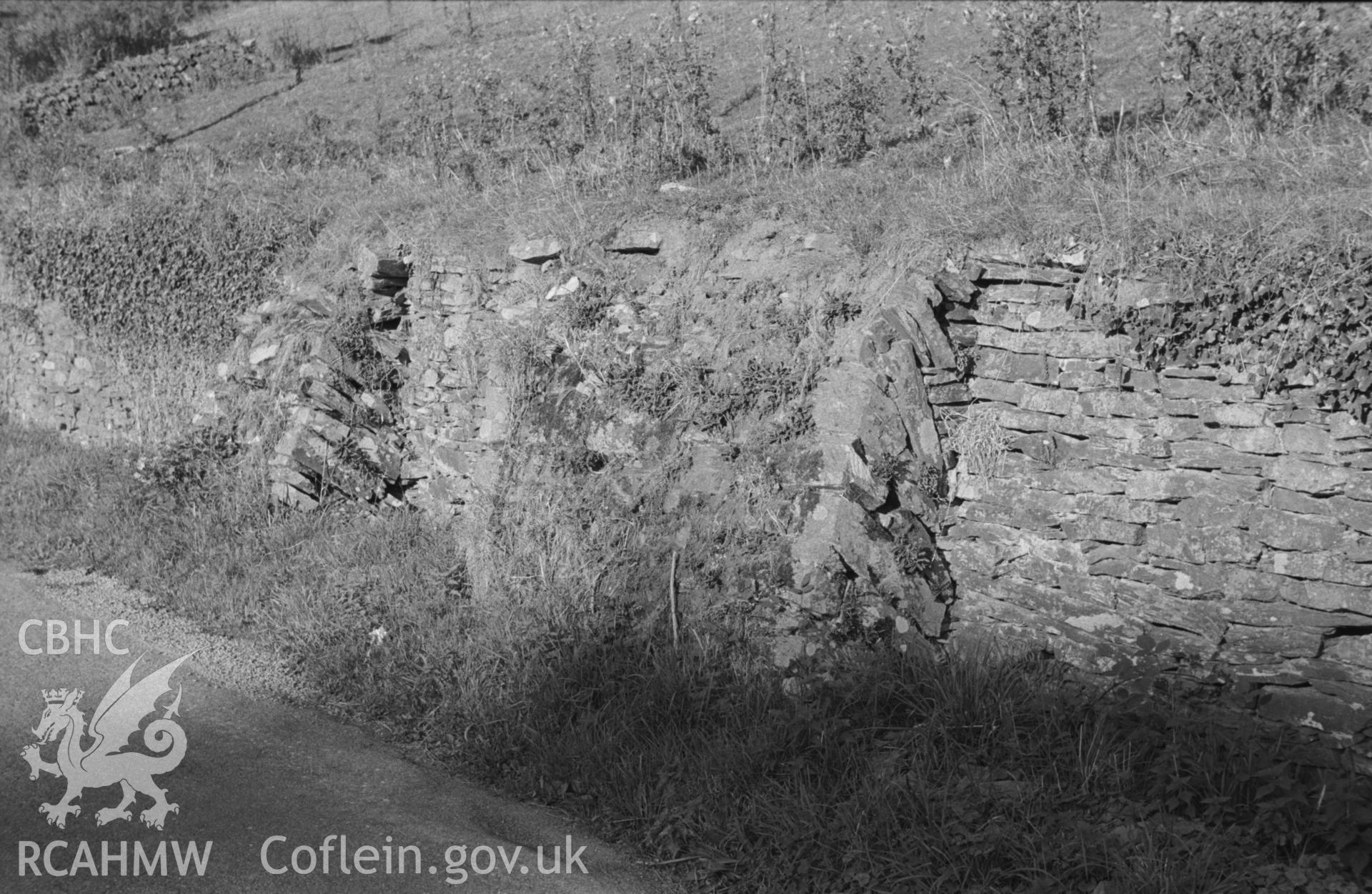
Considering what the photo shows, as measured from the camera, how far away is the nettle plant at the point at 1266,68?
267 inches

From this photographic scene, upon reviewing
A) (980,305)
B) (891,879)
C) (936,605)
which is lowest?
(891,879)

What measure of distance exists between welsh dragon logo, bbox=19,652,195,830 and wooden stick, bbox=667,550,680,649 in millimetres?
2345

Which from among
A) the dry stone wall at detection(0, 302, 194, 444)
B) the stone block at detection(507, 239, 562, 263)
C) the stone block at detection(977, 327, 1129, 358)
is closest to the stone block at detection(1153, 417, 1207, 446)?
the stone block at detection(977, 327, 1129, 358)

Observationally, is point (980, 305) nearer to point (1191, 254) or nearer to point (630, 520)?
point (1191, 254)

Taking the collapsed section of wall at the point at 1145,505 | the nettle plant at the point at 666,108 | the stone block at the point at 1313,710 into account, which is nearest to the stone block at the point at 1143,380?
the collapsed section of wall at the point at 1145,505

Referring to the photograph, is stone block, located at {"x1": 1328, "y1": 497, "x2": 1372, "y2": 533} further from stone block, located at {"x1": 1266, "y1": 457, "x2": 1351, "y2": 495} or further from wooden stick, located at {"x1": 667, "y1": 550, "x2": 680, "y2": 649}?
wooden stick, located at {"x1": 667, "y1": 550, "x2": 680, "y2": 649}

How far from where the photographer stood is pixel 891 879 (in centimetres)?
409

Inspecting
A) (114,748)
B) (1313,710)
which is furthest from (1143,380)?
(114,748)

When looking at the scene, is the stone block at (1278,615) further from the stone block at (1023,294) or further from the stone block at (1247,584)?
the stone block at (1023,294)

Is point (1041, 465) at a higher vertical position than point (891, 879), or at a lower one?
higher

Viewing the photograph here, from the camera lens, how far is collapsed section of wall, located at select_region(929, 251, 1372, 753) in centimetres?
465

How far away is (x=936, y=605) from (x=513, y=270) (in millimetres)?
3684

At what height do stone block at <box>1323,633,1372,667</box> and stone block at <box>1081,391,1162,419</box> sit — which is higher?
stone block at <box>1081,391,1162,419</box>

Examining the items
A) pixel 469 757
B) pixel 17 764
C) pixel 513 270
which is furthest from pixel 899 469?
pixel 17 764
